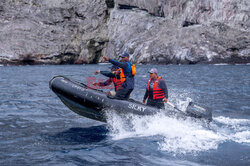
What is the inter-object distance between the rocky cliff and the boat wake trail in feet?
211

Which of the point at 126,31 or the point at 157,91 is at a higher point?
the point at 157,91

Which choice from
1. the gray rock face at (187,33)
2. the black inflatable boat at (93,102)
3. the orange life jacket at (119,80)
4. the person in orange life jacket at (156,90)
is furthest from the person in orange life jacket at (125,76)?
the gray rock face at (187,33)

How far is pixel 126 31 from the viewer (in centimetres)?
8831

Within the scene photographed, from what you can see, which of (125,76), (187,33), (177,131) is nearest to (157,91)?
(125,76)

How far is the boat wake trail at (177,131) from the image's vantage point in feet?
23.3

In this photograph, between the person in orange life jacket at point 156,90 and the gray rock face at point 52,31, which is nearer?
the person in orange life jacket at point 156,90

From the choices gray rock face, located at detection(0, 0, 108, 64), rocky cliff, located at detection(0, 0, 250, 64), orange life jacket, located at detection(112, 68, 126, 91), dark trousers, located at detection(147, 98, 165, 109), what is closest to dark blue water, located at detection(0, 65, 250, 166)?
dark trousers, located at detection(147, 98, 165, 109)

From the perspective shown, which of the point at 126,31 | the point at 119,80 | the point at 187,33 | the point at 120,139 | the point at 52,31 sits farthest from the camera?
the point at 126,31

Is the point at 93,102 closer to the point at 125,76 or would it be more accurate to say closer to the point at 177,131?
the point at 125,76

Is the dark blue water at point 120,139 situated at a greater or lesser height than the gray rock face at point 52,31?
greater

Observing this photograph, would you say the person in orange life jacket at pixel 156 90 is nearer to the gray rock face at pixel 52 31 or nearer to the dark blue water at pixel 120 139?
the dark blue water at pixel 120 139

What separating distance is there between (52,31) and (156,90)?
76913mm

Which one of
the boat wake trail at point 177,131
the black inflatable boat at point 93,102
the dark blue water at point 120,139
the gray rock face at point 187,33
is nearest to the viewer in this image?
the dark blue water at point 120,139

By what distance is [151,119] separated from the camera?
8.55 m
